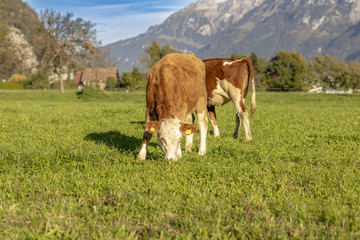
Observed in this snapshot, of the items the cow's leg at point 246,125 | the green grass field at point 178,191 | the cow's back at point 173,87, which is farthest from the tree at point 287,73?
the green grass field at point 178,191

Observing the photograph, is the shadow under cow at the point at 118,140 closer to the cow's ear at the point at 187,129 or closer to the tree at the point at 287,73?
the cow's ear at the point at 187,129

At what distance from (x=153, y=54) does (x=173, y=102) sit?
81671 millimetres

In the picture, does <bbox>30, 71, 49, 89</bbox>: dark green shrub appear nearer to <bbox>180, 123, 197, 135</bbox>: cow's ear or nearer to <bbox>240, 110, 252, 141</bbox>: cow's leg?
<bbox>240, 110, 252, 141</bbox>: cow's leg

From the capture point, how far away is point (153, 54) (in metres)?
86.4

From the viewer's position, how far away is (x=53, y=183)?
5410 millimetres

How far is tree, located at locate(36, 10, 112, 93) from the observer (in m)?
46.2

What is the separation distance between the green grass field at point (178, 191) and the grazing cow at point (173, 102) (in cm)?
50

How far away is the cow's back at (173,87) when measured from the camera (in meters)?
6.93

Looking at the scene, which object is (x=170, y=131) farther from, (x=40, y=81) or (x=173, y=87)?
(x=40, y=81)

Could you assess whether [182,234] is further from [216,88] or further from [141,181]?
[216,88]

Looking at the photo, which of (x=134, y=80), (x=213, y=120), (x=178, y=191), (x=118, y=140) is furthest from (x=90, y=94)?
(x=134, y=80)

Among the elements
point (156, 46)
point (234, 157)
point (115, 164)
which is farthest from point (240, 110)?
point (156, 46)

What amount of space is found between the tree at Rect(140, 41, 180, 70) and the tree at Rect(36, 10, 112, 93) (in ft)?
114

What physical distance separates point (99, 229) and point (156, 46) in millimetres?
89699
